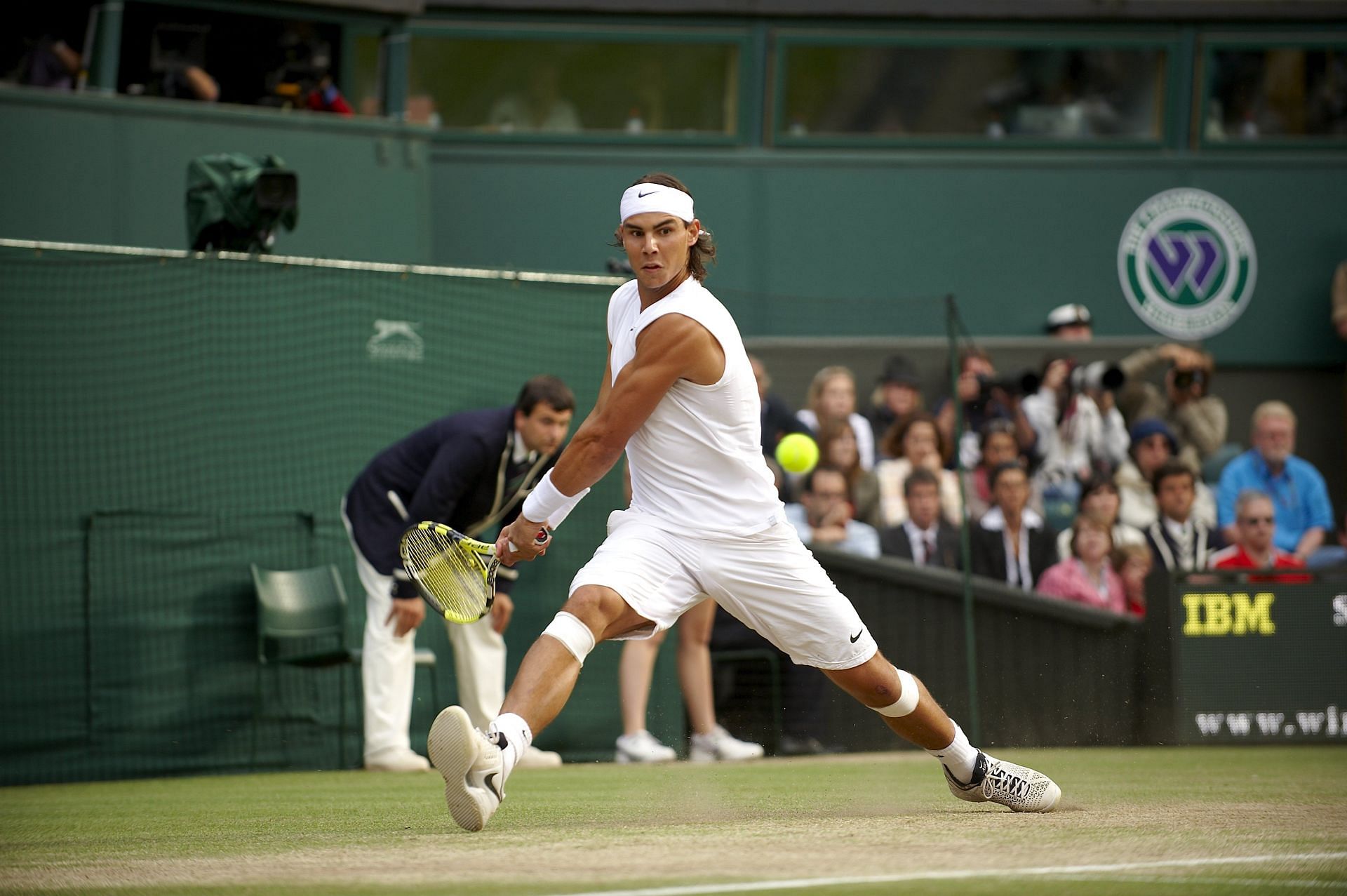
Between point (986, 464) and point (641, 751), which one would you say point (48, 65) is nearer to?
point (641, 751)

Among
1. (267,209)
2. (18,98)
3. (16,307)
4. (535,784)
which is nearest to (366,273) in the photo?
(267,209)

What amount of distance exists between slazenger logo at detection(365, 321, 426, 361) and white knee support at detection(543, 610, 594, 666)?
5730 millimetres

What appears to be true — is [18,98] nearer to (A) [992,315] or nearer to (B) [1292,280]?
(A) [992,315]

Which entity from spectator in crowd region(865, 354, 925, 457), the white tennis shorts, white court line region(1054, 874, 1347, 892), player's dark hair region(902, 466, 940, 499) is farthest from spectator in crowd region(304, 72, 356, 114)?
white court line region(1054, 874, 1347, 892)

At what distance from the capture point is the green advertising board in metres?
10.9

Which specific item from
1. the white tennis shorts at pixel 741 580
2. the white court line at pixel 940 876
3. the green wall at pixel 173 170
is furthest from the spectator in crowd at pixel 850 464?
the white court line at pixel 940 876

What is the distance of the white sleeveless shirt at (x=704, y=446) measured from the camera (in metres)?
5.91

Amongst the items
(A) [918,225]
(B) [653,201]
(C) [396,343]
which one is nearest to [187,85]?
(C) [396,343]

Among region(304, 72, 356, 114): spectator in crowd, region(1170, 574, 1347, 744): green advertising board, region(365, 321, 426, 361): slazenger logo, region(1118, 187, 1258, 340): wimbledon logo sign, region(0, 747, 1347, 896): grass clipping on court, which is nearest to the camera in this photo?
region(0, 747, 1347, 896): grass clipping on court

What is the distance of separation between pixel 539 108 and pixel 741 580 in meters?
10.5

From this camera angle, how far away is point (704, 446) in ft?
19.5

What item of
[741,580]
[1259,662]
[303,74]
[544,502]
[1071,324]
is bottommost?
[1259,662]

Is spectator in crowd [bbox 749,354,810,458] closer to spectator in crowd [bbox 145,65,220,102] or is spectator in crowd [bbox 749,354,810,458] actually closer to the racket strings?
spectator in crowd [bbox 145,65,220,102]

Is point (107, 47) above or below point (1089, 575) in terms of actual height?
above
